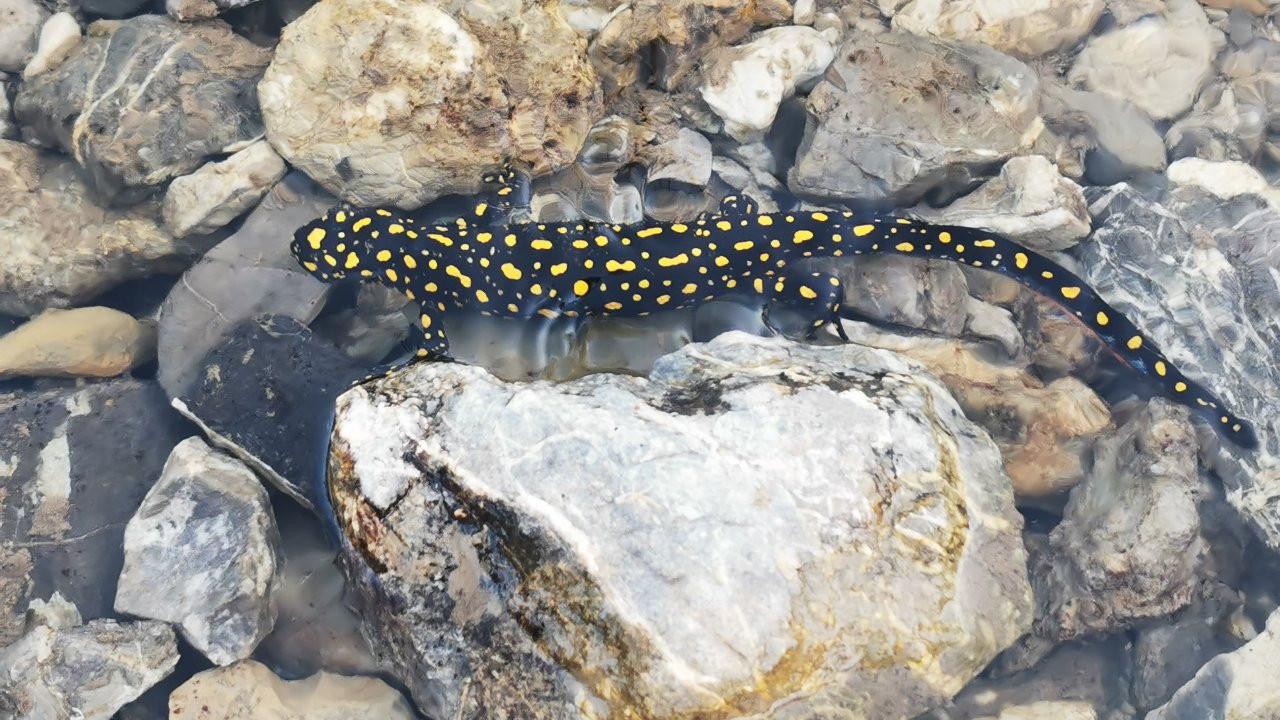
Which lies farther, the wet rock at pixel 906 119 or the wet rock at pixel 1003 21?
the wet rock at pixel 1003 21

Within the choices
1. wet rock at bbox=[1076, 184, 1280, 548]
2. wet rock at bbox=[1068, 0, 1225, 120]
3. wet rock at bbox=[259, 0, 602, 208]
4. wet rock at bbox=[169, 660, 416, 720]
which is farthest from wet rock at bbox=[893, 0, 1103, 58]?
wet rock at bbox=[169, 660, 416, 720]

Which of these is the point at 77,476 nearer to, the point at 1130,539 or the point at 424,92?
the point at 424,92

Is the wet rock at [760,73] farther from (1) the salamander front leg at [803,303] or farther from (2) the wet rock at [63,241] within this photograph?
(2) the wet rock at [63,241]

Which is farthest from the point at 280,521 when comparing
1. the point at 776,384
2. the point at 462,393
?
the point at 776,384

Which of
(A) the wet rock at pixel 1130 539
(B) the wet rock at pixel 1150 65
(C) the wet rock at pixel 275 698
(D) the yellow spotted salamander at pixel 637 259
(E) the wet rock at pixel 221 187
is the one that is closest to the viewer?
(C) the wet rock at pixel 275 698

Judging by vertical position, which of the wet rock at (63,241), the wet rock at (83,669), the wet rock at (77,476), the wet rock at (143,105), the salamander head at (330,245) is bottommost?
the wet rock at (83,669)

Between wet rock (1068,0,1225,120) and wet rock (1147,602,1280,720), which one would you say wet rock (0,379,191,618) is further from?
wet rock (1068,0,1225,120)

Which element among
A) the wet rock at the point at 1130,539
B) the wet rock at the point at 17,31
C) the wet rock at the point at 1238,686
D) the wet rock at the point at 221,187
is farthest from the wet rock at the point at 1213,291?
the wet rock at the point at 17,31
